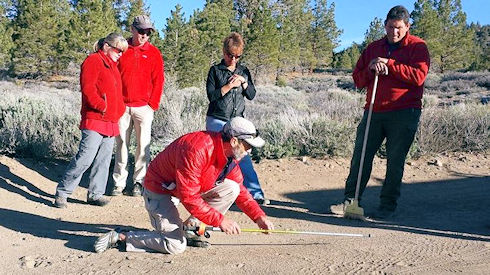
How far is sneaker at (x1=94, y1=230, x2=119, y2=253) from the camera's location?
4.21m

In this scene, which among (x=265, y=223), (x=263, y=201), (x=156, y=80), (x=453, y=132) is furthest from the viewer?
(x=453, y=132)

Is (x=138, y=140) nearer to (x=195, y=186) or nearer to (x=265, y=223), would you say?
(x=195, y=186)

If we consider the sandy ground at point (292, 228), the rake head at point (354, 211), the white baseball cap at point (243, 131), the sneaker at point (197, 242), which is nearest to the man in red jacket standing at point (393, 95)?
the rake head at point (354, 211)

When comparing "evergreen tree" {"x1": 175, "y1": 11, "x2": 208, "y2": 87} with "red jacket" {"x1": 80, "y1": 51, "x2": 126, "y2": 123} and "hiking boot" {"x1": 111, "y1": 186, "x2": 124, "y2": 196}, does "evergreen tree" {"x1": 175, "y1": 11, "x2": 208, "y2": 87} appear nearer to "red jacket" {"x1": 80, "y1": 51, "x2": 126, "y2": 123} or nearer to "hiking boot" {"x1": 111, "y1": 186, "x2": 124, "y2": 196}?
"hiking boot" {"x1": 111, "y1": 186, "x2": 124, "y2": 196}

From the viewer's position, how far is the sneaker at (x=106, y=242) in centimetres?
421

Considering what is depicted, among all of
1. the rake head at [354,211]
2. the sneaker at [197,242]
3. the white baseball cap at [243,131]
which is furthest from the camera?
the rake head at [354,211]

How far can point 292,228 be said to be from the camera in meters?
5.29

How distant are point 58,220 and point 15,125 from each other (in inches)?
130

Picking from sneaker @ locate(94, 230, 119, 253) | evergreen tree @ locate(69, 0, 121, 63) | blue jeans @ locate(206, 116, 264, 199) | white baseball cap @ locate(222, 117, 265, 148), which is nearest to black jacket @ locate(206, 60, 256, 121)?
blue jeans @ locate(206, 116, 264, 199)

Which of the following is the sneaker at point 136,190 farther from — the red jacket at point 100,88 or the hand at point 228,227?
the hand at point 228,227

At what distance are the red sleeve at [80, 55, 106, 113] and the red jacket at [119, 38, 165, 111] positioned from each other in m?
0.54

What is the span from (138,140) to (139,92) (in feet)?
2.04

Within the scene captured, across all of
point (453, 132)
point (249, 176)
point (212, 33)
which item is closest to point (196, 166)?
point (249, 176)

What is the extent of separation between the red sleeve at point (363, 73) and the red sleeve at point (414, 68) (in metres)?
0.30
